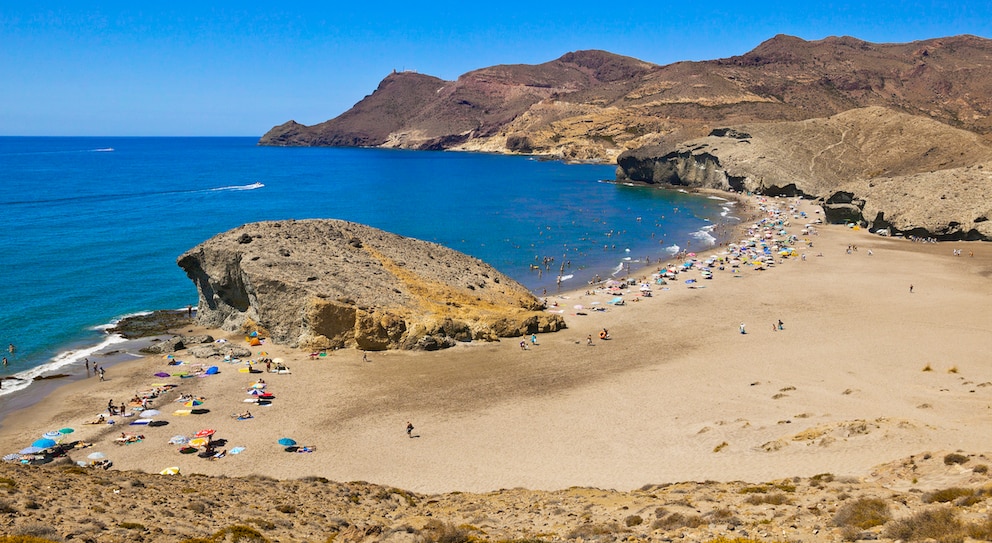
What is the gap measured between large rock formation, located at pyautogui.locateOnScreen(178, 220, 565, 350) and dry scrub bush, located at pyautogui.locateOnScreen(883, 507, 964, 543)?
2608 centimetres

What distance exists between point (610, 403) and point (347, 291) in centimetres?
1661

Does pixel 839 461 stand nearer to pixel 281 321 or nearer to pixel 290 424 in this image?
pixel 290 424

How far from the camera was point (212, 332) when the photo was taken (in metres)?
41.8

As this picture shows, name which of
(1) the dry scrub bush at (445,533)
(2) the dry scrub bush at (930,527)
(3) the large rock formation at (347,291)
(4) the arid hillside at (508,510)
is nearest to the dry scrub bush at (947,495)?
(4) the arid hillside at (508,510)

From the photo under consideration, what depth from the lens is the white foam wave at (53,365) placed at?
3278cm

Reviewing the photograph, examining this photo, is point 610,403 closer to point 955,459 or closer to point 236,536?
point 955,459

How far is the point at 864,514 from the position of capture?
14.1m

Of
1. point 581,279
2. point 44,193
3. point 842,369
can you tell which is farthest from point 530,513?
point 44,193

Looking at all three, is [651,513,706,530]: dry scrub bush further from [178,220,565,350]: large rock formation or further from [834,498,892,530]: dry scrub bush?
[178,220,565,350]: large rock formation

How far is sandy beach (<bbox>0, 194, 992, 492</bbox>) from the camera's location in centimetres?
2234

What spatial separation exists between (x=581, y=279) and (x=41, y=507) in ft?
157

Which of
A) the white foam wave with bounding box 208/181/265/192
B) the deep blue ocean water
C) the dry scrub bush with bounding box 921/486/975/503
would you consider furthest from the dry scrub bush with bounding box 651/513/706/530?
the white foam wave with bounding box 208/181/265/192

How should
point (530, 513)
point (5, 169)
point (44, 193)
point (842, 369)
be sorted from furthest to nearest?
1. point (5, 169)
2. point (44, 193)
3. point (842, 369)
4. point (530, 513)

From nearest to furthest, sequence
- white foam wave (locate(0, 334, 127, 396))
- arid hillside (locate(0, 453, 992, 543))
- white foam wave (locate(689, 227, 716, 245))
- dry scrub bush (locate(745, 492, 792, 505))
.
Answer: arid hillside (locate(0, 453, 992, 543))
dry scrub bush (locate(745, 492, 792, 505))
white foam wave (locate(0, 334, 127, 396))
white foam wave (locate(689, 227, 716, 245))
